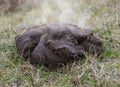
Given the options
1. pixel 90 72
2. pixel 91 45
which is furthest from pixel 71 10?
pixel 90 72

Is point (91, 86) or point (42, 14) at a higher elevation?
point (42, 14)

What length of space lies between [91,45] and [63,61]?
16.1 inches

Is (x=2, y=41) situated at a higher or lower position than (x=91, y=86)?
higher

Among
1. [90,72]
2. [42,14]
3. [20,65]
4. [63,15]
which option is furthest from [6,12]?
[90,72]

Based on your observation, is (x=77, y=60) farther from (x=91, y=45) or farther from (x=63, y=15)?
(x=63, y=15)

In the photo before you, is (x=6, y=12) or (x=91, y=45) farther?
(x=6, y=12)

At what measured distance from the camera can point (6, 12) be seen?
7.43 meters

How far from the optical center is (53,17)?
18.4ft

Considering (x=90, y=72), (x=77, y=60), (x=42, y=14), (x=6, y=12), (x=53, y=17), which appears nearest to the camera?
(x=90, y=72)

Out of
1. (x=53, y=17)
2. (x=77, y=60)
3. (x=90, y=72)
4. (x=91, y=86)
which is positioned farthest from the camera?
(x=53, y=17)

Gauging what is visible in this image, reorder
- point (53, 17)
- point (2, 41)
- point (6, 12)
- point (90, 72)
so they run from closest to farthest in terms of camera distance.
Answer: point (90, 72) → point (2, 41) → point (53, 17) → point (6, 12)

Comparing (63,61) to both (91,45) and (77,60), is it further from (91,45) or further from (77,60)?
(91,45)

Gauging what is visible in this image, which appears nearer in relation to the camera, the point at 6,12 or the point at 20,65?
the point at 20,65

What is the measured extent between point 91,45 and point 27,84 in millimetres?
936
